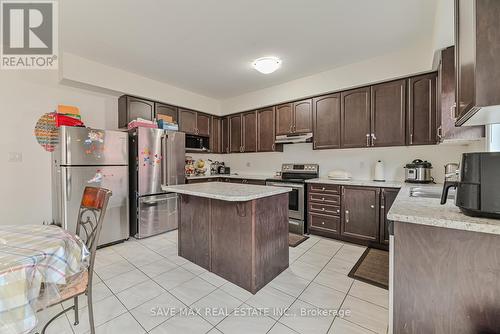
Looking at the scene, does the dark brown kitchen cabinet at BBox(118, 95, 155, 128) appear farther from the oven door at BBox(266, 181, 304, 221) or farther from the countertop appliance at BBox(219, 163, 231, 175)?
the oven door at BBox(266, 181, 304, 221)

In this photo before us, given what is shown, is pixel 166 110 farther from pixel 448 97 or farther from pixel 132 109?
pixel 448 97

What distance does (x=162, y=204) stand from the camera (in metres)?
3.65

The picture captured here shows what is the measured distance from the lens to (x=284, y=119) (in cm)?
421

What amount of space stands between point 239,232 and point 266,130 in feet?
9.10

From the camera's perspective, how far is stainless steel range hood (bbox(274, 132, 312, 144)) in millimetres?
3859

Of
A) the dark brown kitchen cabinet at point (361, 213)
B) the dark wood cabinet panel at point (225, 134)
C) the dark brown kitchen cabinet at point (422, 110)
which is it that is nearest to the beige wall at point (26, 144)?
the dark wood cabinet panel at point (225, 134)

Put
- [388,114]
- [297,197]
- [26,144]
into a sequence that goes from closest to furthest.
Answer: [26,144]
[388,114]
[297,197]

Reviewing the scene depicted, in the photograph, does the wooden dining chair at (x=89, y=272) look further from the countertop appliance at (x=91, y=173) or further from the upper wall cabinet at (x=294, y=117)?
the upper wall cabinet at (x=294, y=117)

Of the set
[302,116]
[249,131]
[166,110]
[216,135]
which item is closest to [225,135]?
[216,135]

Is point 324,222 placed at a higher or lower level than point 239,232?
lower

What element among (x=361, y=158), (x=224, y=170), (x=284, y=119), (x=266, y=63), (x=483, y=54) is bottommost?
(x=224, y=170)

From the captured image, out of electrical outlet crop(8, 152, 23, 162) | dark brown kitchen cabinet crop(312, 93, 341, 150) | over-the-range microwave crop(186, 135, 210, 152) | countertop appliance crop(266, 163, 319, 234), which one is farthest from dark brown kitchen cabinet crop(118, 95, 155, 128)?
dark brown kitchen cabinet crop(312, 93, 341, 150)

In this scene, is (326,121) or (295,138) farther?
(295,138)

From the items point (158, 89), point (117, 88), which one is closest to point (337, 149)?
point (158, 89)
